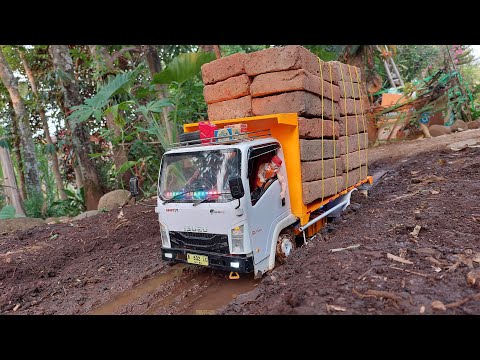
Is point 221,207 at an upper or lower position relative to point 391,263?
upper

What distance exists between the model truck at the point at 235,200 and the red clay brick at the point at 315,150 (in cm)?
15

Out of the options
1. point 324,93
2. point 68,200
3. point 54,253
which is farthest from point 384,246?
point 68,200

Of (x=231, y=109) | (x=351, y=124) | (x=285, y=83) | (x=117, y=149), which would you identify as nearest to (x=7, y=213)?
(x=117, y=149)

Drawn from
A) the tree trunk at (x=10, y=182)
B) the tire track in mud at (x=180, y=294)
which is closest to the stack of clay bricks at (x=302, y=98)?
the tire track in mud at (x=180, y=294)

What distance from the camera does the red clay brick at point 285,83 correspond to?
4785 mm

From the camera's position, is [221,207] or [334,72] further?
[334,72]

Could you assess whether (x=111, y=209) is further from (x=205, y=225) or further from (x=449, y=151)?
(x=449, y=151)

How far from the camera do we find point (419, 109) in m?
12.6

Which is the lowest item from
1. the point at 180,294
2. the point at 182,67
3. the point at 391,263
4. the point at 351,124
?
the point at 180,294

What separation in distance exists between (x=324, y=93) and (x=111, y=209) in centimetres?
634

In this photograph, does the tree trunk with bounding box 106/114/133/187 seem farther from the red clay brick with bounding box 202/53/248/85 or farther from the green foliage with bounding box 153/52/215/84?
the red clay brick with bounding box 202/53/248/85

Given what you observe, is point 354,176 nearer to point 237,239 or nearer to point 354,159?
point 354,159

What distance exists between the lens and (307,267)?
4023 millimetres

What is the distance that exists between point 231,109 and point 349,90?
274 cm
